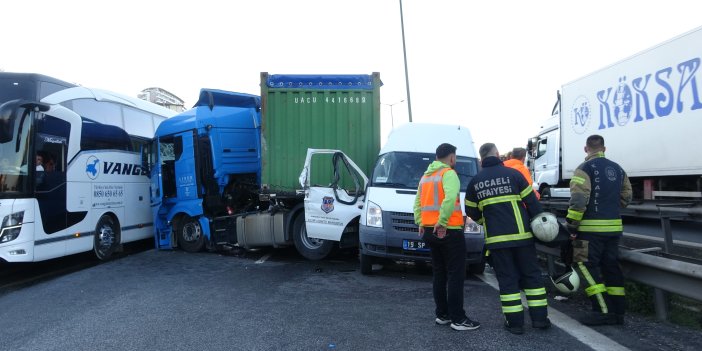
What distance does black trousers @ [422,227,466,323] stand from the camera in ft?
14.1

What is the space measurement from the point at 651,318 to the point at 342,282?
11.9 feet

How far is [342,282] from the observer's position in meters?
6.63

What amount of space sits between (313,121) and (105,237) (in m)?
4.51

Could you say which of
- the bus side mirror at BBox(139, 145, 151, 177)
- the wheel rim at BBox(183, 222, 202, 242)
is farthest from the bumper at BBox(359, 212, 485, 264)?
the bus side mirror at BBox(139, 145, 151, 177)

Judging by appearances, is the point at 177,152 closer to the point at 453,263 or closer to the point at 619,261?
the point at 453,263

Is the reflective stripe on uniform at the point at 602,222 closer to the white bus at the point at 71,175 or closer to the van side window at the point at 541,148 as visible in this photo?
the white bus at the point at 71,175

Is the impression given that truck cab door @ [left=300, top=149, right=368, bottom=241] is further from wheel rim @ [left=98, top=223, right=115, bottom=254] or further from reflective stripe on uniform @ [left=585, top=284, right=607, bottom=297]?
wheel rim @ [left=98, top=223, right=115, bottom=254]

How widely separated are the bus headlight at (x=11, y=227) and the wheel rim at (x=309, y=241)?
428 centimetres

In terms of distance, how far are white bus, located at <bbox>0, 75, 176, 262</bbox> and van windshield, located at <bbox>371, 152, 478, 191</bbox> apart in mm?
5063

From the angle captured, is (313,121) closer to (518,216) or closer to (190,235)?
(190,235)

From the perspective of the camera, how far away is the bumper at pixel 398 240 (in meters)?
6.32

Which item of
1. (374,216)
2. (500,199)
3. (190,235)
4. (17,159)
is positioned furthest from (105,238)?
(500,199)

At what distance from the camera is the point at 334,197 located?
775 cm

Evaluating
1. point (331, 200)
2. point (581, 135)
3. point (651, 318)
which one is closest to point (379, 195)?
point (331, 200)
